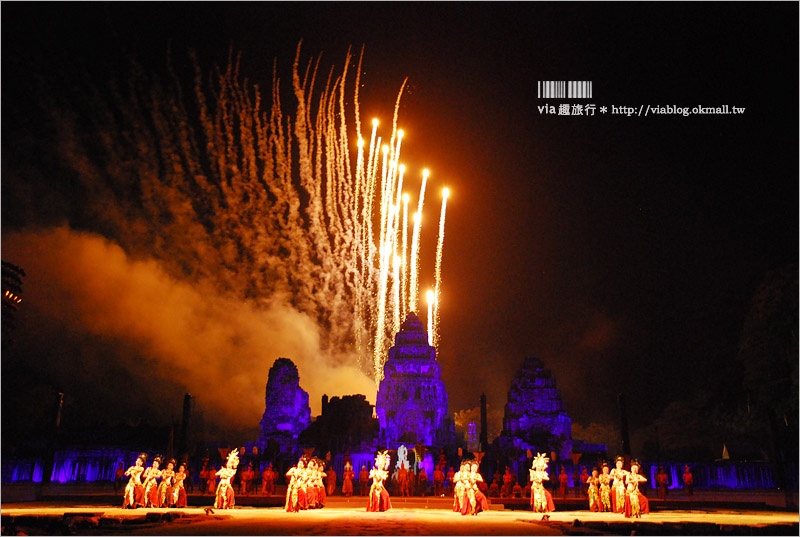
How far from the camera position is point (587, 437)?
82750mm

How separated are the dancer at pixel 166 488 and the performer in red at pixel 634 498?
14035 millimetres

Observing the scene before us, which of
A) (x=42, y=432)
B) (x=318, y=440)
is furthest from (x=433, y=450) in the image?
(x=42, y=432)

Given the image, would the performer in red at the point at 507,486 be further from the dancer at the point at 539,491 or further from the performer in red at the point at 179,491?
the performer in red at the point at 179,491

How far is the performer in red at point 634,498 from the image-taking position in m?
16.9

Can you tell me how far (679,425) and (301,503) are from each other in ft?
151

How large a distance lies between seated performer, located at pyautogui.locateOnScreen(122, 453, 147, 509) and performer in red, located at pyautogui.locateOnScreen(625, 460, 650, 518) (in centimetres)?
1442

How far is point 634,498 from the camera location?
17.0 meters

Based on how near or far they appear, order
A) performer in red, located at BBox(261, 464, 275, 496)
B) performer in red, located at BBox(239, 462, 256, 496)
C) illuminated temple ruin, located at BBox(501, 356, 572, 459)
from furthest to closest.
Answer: illuminated temple ruin, located at BBox(501, 356, 572, 459) < performer in red, located at BBox(261, 464, 275, 496) < performer in red, located at BBox(239, 462, 256, 496)

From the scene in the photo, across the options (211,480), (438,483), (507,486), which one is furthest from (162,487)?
(507,486)

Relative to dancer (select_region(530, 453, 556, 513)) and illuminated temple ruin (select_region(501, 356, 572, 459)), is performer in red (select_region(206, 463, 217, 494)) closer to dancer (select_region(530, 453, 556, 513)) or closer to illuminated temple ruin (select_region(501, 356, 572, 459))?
dancer (select_region(530, 453, 556, 513))

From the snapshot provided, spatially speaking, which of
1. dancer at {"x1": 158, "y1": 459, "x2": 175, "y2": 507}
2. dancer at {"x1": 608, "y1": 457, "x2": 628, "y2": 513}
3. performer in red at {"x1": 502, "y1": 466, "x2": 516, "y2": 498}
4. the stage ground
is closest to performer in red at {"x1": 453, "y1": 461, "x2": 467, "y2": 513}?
the stage ground

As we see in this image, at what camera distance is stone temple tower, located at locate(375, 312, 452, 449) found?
59.7m

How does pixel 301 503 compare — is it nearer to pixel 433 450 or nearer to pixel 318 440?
pixel 433 450

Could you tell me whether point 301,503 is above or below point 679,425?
below
